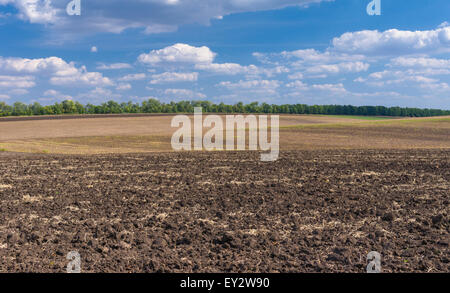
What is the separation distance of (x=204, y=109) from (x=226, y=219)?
330 ft

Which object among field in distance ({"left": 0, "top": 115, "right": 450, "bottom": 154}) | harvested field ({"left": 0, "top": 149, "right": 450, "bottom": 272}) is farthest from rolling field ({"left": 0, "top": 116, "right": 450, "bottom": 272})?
field in distance ({"left": 0, "top": 115, "right": 450, "bottom": 154})

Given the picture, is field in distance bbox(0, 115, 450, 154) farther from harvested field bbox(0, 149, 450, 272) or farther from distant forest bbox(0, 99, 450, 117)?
distant forest bbox(0, 99, 450, 117)

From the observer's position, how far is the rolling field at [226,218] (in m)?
7.48

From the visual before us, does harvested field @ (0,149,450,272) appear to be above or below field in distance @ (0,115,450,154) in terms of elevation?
below

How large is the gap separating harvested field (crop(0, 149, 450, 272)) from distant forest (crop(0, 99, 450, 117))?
281ft

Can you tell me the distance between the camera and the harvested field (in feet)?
24.5

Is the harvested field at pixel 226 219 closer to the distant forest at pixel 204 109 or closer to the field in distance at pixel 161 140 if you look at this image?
the field in distance at pixel 161 140

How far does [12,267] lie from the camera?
23.5ft

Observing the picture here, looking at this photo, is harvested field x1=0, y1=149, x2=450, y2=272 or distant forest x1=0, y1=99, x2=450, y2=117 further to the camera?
distant forest x1=0, y1=99, x2=450, y2=117

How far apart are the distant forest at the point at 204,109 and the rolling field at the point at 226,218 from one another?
84.4 m

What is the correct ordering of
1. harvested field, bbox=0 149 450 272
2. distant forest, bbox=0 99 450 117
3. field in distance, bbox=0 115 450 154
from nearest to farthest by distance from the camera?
harvested field, bbox=0 149 450 272
field in distance, bbox=0 115 450 154
distant forest, bbox=0 99 450 117

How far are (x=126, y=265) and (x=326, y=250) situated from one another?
3.97 m
